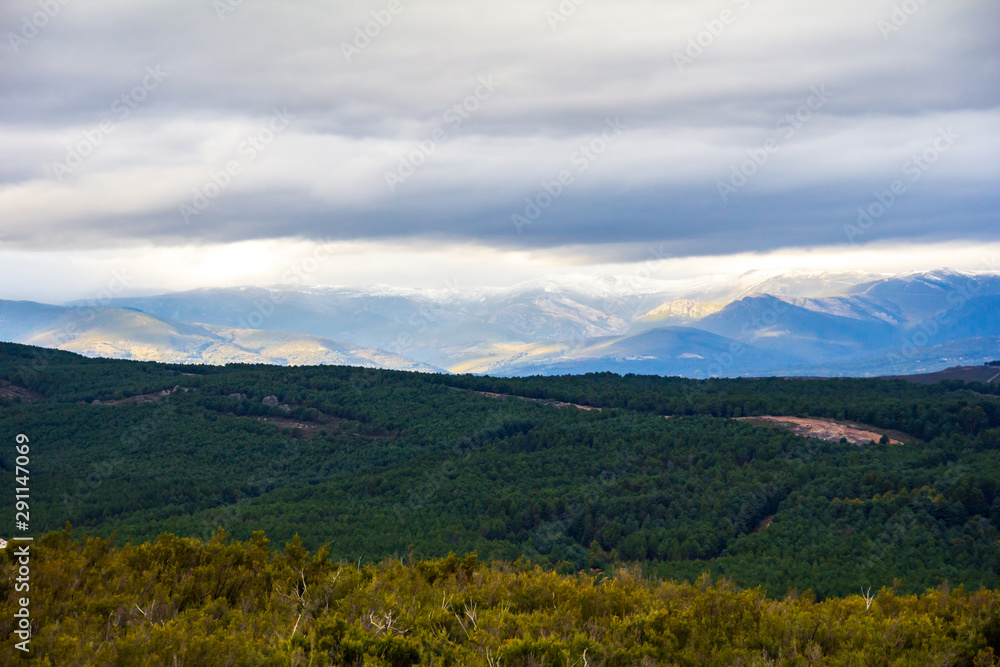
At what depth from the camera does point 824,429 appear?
287 feet

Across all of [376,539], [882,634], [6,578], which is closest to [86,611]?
[6,578]

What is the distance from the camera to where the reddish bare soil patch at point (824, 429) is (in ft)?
277

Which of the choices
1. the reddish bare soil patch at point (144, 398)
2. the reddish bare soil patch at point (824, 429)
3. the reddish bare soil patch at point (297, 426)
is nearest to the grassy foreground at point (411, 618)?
the reddish bare soil patch at point (824, 429)

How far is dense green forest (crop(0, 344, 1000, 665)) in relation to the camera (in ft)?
162

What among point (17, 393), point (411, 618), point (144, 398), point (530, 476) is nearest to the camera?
point (411, 618)

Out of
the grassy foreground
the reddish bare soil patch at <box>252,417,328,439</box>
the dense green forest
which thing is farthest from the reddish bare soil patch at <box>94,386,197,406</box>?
the grassy foreground

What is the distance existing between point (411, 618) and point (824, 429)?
8154 centimetres

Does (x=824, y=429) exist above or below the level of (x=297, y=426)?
above

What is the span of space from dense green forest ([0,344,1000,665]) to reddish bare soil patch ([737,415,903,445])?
134 inches

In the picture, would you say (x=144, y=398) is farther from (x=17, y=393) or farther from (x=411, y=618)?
(x=411, y=618)

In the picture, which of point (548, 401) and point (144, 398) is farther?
point (548, 401)

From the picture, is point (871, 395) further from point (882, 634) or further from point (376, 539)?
point (882, 634)

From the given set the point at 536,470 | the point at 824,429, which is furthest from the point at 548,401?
the point at 824,429

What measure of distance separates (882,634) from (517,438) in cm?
7842
